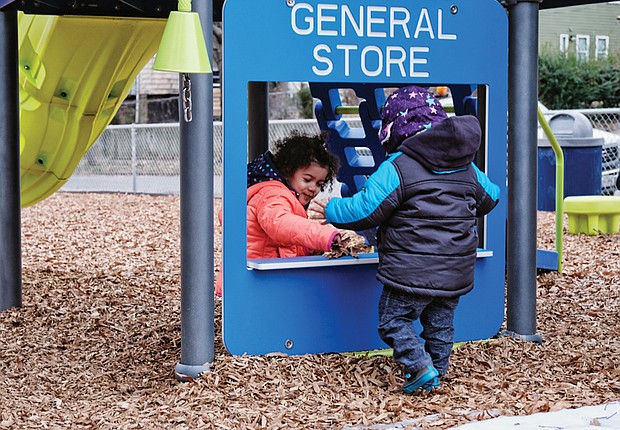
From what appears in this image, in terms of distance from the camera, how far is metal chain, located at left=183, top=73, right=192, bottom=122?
392 cm

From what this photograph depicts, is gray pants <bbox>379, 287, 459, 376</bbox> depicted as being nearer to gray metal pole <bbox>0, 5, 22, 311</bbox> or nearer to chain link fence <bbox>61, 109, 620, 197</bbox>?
gray metal pole <bbox>0, 5, 22, 311</bbox>

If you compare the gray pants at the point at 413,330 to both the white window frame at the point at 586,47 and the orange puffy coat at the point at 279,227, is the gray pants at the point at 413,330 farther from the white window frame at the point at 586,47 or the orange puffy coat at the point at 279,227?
the white window frame at the point at 586,47

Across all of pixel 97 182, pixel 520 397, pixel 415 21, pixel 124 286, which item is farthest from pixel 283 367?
pixel 97 182

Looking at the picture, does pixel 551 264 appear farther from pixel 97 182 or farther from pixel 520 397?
pixel 97 182

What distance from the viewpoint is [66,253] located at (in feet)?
30.5

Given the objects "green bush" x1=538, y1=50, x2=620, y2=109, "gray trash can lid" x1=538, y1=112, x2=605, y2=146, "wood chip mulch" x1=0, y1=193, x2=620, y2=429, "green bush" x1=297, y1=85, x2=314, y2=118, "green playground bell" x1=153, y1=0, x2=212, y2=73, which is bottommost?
"wood chip mulch" x1=0, y1=193, x2=620, y2=429

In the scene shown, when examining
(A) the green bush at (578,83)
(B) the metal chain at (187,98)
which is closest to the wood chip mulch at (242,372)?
(B) the metal chain at (187,98)

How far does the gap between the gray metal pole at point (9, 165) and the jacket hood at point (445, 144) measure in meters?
3.17

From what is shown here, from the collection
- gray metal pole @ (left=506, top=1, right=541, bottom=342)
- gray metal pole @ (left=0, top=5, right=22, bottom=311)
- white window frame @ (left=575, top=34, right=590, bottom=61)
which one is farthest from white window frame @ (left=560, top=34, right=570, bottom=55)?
gray metal pole @ (left=506, top=1, right=541, bottom=342)

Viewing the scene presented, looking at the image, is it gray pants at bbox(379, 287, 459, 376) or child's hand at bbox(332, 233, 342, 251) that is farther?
child's hand at bbox(332, 233, 342, 251)

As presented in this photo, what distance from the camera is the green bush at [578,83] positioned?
26.7 meters

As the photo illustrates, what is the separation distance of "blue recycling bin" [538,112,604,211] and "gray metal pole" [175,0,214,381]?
8978 mm

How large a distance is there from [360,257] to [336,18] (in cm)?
107

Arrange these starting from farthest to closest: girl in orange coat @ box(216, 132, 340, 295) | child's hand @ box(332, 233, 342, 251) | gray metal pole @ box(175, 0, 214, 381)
A: 1. girl in orange coat @ box(216, 132, 340, 295)
2. child's hand @ box(332, 233, 342, 251)
3. gray metal pole @ box(175, 0, 214, 381)
